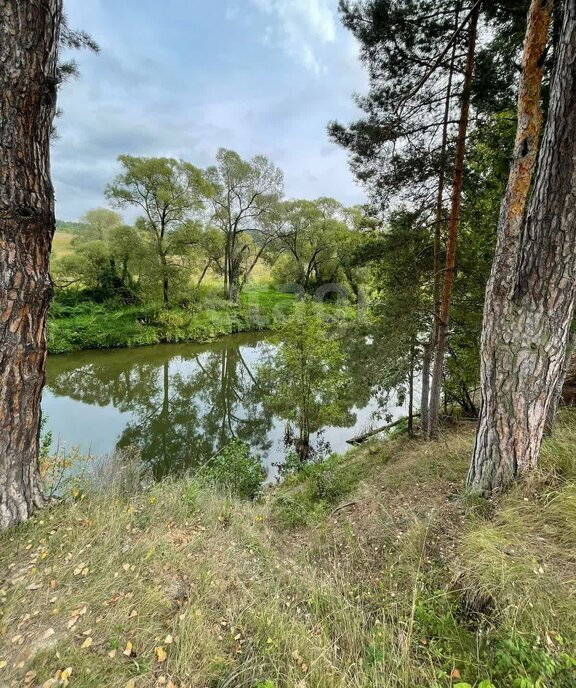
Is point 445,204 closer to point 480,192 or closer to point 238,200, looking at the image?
point 480,192

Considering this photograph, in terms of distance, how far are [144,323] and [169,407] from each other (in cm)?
848

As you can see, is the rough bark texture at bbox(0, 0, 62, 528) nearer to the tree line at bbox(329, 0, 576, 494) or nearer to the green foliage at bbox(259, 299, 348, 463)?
the tree line at bbox(329, 0, 576, 494)

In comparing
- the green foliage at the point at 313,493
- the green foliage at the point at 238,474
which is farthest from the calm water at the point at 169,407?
the green foliage at the point at 238,474

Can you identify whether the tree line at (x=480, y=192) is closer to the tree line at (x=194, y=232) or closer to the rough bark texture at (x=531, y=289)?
the rough bark texture at (x=531, y=289)

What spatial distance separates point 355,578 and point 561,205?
10.0 feet

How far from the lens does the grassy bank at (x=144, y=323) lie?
15.0 metres

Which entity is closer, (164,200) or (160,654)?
(160,654)

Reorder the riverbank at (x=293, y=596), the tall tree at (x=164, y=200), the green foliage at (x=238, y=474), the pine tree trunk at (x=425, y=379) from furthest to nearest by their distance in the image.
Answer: the tall tree at (x=164, y=200), the pine tree trunk at (x=425, y=379), the green foliage at (x=238, y=474), the riverbank at (x=293, y=596)

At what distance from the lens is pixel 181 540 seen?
2389mm

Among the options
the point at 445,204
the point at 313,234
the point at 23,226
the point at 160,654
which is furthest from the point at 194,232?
the point at 160,654

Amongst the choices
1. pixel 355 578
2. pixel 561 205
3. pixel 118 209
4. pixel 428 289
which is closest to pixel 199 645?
pixel 355 578

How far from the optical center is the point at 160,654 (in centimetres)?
146

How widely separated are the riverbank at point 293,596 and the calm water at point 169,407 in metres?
3.72

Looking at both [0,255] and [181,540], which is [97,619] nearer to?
[181,540]
